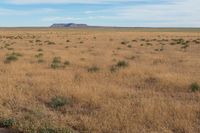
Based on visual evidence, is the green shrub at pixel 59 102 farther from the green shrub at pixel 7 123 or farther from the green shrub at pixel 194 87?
the green shrub at pixel 194 87

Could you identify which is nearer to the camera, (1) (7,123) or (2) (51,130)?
(2) (51,130)

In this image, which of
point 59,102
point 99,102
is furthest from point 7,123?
point 99,102

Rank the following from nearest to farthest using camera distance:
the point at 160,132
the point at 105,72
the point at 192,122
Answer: the point at 160,132 → the point at 192,122 → the point at 105,72

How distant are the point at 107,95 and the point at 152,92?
159 centimetres

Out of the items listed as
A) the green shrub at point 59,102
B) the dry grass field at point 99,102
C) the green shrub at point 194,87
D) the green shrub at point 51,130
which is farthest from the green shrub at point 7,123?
the green shrub at point 194,87

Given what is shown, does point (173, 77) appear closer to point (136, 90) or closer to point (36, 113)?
point (136, 90)

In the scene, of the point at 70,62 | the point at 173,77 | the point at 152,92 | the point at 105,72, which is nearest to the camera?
the point at 152,92

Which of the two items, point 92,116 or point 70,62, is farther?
point 70,62

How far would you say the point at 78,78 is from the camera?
15.8m

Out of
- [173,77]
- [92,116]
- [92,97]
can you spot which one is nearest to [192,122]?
[92,116]

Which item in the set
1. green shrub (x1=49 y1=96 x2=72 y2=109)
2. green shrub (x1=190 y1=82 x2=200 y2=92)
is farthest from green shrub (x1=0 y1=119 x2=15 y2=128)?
green shrub (x1=190 y1=82 x2=200 y2=92)

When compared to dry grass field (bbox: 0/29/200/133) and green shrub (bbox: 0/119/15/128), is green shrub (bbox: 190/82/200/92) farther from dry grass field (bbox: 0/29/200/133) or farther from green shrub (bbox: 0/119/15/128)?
green shrub (bbox: 0/119/15/128)

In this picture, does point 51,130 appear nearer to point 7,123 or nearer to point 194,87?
point 7,123

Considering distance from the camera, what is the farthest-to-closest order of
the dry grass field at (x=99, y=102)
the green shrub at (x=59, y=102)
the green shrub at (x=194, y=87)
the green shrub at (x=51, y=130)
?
the green shrub at (x=194, y=87) → the green shrub at (x=59, y=102) → the dry grass field at (x=99, y=102) → the green shrub at (x=51, y=130)
